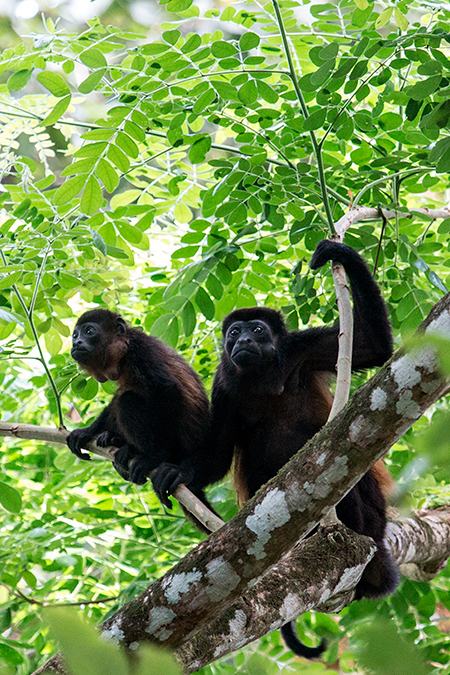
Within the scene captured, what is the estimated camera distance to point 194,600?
6.90ft

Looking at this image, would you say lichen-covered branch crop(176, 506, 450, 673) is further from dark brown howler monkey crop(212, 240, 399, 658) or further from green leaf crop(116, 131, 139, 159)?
green leaf crop(116, 131, 139, 159)

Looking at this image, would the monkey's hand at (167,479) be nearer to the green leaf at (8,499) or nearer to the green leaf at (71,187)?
the green leaf at (8,499)

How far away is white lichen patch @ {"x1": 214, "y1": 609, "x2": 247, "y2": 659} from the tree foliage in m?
0.25

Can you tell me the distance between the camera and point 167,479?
10.3ft

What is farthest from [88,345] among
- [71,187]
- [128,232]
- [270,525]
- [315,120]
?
[270,525]

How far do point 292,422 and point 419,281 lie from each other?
1.06 m

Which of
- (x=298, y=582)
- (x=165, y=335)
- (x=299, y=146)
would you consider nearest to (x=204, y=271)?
(x=165, y=335)

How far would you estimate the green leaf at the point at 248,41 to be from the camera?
8.73 ft

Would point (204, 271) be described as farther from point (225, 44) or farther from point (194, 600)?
point (194, 600)

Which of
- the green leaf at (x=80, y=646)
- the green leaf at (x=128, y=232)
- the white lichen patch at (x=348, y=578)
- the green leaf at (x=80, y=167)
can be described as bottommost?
the white lichen patch at (x=348, y=578)

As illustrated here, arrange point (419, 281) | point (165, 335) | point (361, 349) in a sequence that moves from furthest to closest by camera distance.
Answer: point (419, 281), point (165, 335), point (361, 349)

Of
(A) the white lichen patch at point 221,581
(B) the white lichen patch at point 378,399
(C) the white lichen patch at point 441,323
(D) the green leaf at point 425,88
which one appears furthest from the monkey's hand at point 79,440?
(D) the green leaf at point 425,88

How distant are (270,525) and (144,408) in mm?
1555

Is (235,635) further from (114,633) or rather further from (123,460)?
(123,460)
